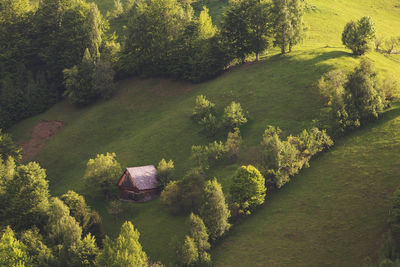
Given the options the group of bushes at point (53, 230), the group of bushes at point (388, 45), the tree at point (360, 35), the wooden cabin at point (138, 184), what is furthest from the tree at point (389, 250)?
the group of bushes at point (388, 45)

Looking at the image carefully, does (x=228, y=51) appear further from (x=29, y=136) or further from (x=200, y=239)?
(x=200, y=239)

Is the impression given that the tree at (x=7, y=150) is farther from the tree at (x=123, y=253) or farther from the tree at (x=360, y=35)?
the tree at (x=360, y=35)

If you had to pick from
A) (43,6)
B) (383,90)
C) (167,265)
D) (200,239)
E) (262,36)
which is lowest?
(167,265)

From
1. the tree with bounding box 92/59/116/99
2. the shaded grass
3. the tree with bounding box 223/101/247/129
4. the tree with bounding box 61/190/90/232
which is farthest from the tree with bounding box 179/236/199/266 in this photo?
the tree with bounding box 92/59/116/99

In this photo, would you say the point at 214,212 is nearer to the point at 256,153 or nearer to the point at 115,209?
the point at 115,209

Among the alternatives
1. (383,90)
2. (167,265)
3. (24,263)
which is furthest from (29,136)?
(383,90)

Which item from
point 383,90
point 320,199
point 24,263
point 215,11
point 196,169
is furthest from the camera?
point 215,11
